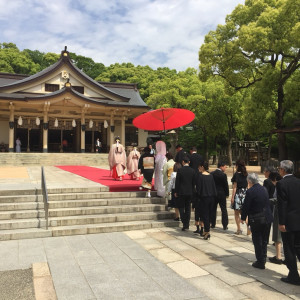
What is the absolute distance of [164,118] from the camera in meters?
9.09

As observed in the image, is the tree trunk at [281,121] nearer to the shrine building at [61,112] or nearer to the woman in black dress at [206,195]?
the shrine building at [61,112]

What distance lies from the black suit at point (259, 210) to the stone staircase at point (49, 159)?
64.6ft

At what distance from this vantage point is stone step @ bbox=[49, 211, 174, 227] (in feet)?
22.6

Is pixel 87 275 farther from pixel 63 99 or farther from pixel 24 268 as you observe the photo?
pixel 63 99

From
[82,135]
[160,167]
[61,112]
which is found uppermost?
[61,112]

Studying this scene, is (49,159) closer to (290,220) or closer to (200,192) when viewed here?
(200,192)

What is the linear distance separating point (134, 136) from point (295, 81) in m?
16.1

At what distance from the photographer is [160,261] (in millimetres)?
4918

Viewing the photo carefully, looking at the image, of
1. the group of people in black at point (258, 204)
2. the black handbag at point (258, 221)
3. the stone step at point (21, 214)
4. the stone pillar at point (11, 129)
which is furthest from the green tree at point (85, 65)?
the black handbag at point (258, 221)

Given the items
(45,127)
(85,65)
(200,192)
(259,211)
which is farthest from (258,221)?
(85,65)

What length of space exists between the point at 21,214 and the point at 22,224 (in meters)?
0.47

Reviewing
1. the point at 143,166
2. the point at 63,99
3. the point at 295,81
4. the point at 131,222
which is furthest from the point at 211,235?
the point at 63,99

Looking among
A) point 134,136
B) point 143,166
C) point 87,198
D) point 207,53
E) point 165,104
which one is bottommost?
point 87,198

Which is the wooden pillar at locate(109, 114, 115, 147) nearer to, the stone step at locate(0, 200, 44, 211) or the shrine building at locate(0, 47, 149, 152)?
the shrine building at locate(0, 47, 149, 152)
